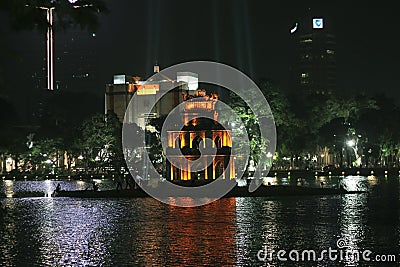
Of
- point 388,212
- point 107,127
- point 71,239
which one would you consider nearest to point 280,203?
point 388,212

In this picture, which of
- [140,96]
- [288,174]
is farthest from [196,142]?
[140,96]

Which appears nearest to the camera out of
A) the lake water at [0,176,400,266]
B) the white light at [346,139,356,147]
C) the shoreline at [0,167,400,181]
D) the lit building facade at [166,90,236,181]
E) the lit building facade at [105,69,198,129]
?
the lake water at [0,176,400,266]

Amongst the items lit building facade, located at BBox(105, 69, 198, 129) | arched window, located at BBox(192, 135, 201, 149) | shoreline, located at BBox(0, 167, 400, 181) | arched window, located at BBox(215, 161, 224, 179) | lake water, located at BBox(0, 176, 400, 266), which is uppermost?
lit building facade, located at BBox(105, 69, 198, 129)

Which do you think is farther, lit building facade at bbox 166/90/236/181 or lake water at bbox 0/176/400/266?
lit building facade at bbox 166/90/236/181

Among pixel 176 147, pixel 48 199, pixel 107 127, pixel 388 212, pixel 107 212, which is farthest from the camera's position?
pixel 107 127

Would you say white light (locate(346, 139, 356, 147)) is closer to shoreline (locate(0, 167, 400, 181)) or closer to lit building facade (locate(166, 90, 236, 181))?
shoreline (locate(0, 167, 400, 181))

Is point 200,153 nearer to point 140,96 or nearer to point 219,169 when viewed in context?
point 219,169

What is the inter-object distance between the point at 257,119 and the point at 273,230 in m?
52.2

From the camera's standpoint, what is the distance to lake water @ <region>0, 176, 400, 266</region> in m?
19.6

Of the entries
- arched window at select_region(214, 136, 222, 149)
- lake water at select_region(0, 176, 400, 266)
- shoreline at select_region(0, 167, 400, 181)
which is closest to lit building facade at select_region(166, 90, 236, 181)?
arched window at select_region(214, 136, 222, 149)

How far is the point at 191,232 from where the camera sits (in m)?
25.7

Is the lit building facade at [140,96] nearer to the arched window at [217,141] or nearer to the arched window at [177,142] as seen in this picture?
the arched window at [177,142]

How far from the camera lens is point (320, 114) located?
340 feet

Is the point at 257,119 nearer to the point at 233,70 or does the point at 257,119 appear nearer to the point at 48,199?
the point at 233,70
